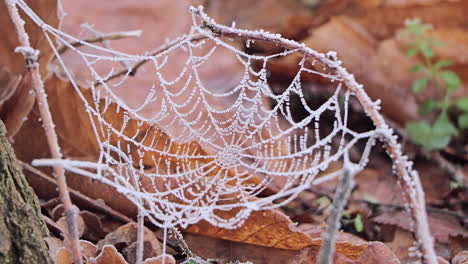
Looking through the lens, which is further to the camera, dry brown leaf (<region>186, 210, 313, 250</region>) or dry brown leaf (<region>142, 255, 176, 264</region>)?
dry brown leaf (<region>186, 210, 313, 250</region>)

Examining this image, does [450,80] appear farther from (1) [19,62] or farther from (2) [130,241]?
(1) [19,62]

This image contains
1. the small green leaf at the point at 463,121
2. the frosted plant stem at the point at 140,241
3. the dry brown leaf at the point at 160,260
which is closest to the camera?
the frosted plant stem at the point at 140,241

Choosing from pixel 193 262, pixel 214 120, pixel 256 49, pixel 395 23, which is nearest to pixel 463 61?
pixel 395 23

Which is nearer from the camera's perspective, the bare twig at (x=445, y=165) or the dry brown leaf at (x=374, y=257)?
the dry brown leaf at (x=374, y=257)

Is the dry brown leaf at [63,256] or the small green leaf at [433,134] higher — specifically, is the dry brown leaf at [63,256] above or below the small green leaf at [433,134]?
below

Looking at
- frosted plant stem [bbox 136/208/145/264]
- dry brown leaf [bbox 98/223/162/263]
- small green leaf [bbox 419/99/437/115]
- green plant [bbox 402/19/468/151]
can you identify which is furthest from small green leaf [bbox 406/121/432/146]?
frosted plant stem [bbox 136/208/145/264]

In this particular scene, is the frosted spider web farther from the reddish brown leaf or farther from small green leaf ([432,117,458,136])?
small green leaf ([432,117,458,136])

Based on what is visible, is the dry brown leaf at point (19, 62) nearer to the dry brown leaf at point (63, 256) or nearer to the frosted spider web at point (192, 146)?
the frosted spider web at point (192, 146)

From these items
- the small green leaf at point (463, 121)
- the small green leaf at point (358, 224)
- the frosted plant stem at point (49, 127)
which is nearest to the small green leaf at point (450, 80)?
the small green leaf at point (463, 121)

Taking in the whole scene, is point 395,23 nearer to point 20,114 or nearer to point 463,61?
point 463,61
